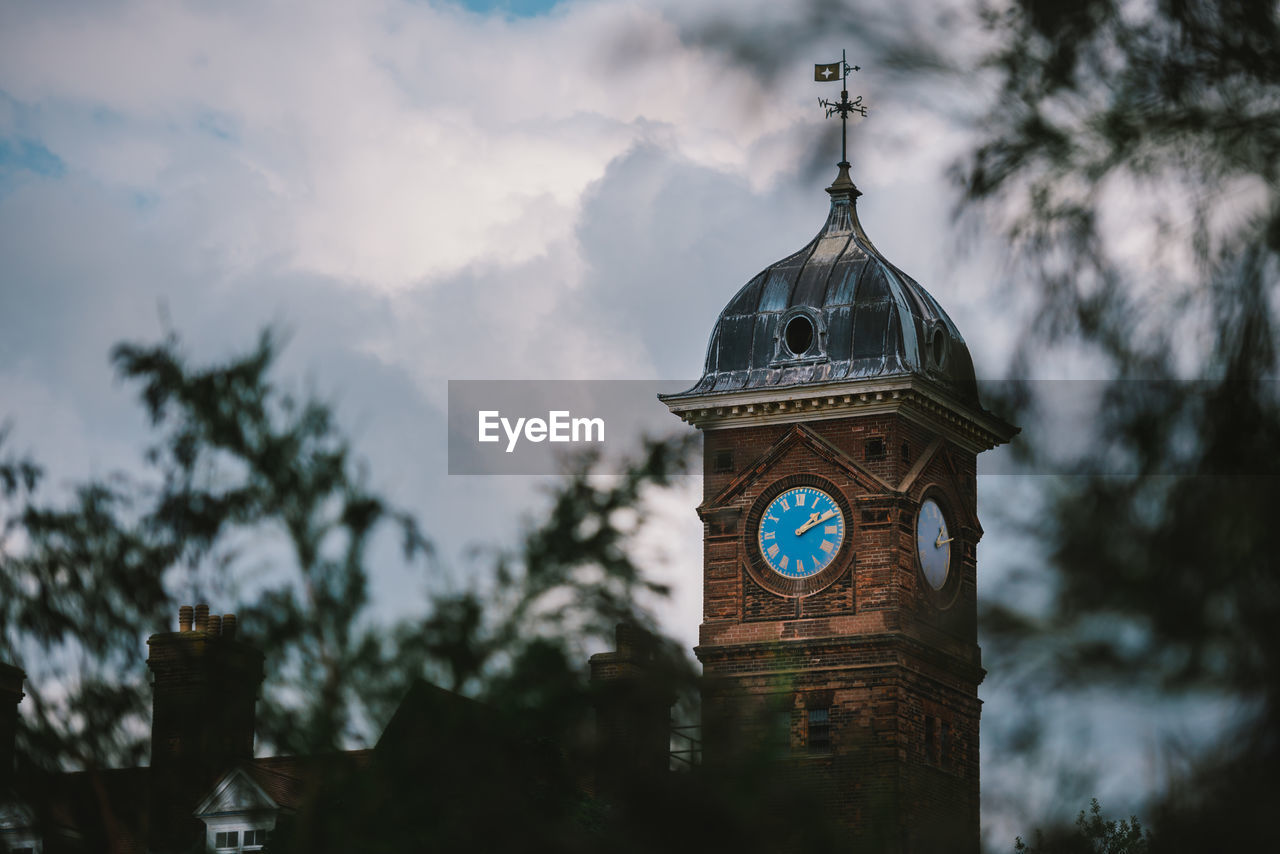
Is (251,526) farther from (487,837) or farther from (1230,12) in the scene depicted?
(1230,12)

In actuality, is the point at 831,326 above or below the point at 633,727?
above

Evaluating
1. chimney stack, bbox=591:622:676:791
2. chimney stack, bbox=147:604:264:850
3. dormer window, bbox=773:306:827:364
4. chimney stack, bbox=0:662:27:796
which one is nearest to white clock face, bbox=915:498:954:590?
dormer window, bbox=773:306:827:364

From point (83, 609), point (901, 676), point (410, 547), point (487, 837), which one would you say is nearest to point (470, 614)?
point (410, 547)

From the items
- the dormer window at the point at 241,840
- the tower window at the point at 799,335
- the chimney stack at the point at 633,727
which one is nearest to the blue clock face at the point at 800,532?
the tower window at the point at 799,335

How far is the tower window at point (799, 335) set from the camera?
162 feet

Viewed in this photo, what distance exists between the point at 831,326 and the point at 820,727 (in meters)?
8.06

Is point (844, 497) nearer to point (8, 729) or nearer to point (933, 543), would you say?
point (933, 543)

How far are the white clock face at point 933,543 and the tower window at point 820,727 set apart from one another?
3.67 metres

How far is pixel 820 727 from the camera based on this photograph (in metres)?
47.8

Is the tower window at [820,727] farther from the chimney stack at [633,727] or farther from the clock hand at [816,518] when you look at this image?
the chimney stack at [633,727]

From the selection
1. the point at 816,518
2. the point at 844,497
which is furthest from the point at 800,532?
the point at 844,497

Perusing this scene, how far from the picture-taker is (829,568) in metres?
49.1

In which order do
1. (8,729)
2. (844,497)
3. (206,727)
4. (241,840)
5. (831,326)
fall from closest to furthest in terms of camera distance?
(206,727)
(8,729)
(241,840)
(844,497)
(831,326)

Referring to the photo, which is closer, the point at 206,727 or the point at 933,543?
the point at 206,727
